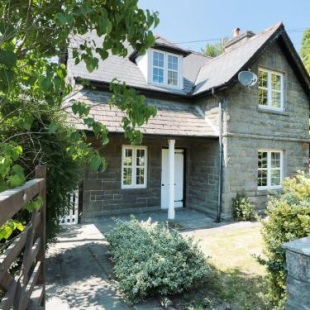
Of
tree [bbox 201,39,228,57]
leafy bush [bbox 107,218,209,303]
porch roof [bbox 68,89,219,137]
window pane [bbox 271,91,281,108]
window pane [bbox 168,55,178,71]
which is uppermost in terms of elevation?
tree [bbox 201,39,228,57]

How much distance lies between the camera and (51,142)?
4562 mm

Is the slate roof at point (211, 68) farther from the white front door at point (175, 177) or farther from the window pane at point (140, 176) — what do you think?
the window pane at point (140, 176)

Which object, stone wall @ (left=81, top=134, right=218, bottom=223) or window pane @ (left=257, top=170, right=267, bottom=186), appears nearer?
stone wall @ (left=81, top=134, right=218, bottom=223)

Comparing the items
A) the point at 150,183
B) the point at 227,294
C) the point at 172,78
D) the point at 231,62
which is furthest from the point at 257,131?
the point at 227,294

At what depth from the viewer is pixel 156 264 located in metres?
4.10

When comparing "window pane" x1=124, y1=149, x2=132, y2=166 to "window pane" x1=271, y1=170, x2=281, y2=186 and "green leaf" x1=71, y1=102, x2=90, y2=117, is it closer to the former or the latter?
"window pane" x1=271, y1=170, x2=281, y2=186

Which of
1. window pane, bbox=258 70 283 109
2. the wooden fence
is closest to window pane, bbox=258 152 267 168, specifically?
window pane, bbox=258 70 283 109

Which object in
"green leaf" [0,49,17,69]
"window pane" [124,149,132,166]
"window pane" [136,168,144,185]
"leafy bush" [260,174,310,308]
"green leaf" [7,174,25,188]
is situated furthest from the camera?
"window pane" [136,168,144,185]

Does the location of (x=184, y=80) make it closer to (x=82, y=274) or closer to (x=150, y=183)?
(x=150, y=183)

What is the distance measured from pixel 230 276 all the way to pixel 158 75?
28.8 ft

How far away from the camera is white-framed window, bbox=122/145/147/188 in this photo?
10.4 metres

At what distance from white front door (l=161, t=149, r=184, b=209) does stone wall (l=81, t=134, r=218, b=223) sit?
0.20m

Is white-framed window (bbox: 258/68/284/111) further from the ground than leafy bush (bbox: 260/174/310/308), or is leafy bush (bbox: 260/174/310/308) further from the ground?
white-framed window (bbox: 258/68/284/111)

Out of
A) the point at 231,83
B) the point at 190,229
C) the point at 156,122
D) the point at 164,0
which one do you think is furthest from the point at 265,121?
the point at 164,0
